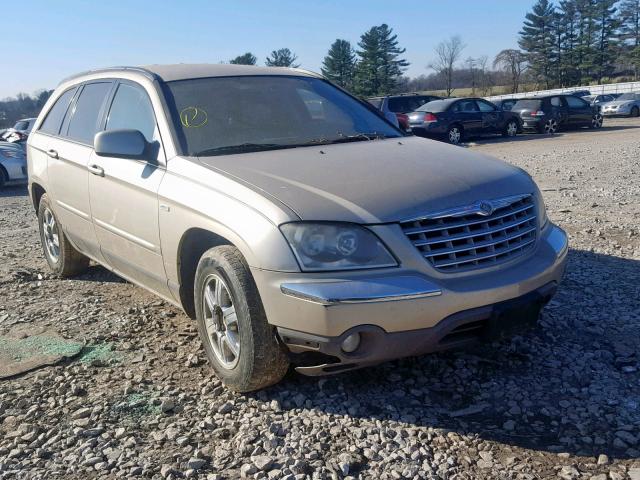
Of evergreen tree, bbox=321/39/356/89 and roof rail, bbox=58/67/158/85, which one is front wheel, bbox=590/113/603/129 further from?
evergreen tree, bbox=321/39/356/89

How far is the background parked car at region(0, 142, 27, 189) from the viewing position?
1391cm

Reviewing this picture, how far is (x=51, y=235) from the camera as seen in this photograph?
6016 mm

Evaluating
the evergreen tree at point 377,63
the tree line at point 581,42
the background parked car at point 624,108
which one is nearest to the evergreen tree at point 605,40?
the tree line at point 581,42

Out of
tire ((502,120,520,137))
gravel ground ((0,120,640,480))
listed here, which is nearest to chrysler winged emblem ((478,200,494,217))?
gravel ground ((0,120,640,480))

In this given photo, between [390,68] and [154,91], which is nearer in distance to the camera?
[154,91]

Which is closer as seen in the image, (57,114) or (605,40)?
(57,114)

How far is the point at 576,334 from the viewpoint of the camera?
4055 mm

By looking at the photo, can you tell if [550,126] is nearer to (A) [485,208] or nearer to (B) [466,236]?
(A) [485,208]

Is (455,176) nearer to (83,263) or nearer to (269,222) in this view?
(269,222)

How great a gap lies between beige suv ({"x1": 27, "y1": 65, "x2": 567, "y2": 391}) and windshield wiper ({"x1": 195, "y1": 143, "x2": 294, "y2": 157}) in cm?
1

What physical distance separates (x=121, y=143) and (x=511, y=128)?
2099 cm

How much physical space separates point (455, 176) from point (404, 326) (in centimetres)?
95

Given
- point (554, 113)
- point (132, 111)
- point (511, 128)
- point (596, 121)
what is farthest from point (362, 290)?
point (596, 121)

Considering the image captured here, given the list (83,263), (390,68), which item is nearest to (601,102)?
(390,68)
